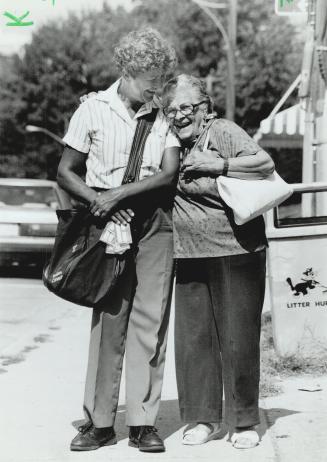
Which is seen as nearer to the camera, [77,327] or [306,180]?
[77,327]

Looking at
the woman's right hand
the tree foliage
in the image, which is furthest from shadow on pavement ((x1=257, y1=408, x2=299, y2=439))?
the tree foliage

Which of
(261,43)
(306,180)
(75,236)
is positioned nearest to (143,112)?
(75,236)

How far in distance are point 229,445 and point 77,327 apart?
430cm

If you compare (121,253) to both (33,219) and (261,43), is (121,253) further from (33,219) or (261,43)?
(261,43)

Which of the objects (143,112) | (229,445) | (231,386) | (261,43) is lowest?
(229,445)

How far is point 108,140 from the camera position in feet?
Result: 13.3

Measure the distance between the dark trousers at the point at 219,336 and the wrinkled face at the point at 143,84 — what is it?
0.83 m

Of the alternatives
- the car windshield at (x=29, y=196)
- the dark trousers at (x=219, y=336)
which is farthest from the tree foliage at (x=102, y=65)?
the dark trousers at (x=219, y=336)

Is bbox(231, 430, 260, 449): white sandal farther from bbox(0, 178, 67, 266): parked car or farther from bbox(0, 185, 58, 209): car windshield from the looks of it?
bbox(0, 185, 58, 209): car windshield

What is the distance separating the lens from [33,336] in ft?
25.4

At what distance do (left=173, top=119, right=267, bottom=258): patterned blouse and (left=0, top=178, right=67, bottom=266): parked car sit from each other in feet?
29.2

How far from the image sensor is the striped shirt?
4055mm

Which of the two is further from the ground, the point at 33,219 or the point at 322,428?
the point at 33,219

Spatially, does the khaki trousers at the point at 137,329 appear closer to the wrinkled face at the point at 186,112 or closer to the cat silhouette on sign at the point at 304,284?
the wrinkled face at the point at 186,112
